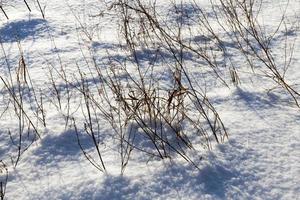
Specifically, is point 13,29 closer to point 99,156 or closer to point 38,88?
point 38,88

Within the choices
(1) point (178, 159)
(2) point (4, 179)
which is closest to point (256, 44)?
(1) point (178, 159)

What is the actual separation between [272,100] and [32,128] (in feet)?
3.58

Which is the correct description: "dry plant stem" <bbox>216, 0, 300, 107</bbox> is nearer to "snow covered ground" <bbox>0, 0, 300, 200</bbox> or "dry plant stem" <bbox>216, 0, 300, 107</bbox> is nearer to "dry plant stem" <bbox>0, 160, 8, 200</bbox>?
"snow covered ground" <bbox>0, 0, 300, 200</bbox>

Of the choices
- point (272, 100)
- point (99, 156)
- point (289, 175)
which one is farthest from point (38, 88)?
point (289, 175)

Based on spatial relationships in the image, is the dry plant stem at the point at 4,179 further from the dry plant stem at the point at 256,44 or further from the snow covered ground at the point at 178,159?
the dry plant stem at the point at 256,44

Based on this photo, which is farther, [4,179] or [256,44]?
[256,44]

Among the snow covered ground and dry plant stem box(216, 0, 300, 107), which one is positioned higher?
dry plant stem box(216, 0, 300, 107)

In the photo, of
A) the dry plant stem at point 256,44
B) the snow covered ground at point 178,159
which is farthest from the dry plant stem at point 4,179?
the dry plant stem at point 256,44

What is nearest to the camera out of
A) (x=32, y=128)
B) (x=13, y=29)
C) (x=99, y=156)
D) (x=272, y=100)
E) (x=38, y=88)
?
(x=99, y=156)

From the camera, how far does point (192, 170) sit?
5.25 feet

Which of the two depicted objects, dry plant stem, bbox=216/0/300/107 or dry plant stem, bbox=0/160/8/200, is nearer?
dry plant stem, bbox=0/160/8/200

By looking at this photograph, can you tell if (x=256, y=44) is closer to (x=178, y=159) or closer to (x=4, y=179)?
(x=178, y=159)

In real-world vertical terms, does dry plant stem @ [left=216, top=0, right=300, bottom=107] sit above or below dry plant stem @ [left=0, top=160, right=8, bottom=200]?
above

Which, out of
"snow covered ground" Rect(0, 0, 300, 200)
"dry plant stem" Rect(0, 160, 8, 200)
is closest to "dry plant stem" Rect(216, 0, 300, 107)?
"snow covered ground" Rect(0, 0, 300, 200)
